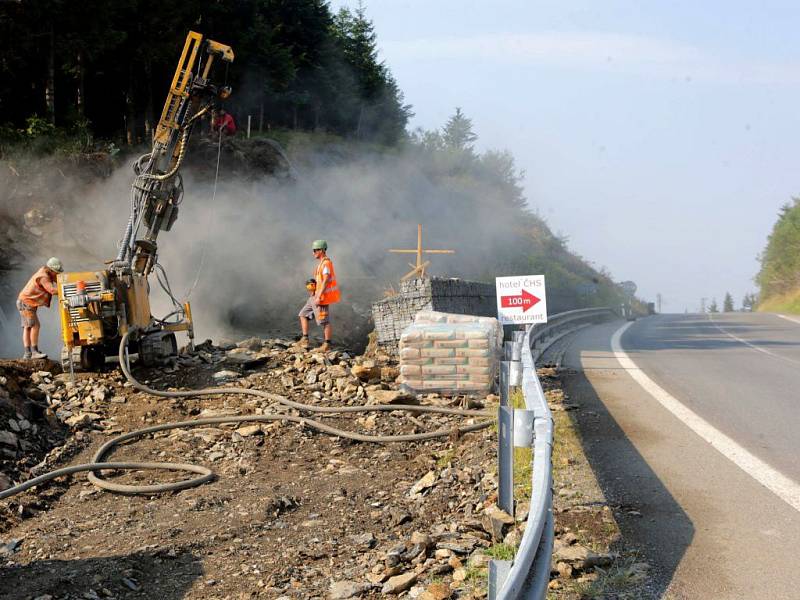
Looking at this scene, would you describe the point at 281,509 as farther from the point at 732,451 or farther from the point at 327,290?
the point at 327,290

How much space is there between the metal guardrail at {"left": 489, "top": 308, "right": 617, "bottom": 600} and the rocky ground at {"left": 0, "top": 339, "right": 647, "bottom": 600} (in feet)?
1.46

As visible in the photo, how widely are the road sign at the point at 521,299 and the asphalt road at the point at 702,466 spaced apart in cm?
135

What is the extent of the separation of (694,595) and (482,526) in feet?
5.12

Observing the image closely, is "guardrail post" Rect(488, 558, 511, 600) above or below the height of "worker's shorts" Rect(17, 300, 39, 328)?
below

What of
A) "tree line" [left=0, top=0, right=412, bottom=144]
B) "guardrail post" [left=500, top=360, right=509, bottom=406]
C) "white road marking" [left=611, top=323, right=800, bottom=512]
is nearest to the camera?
"white road marking" [left=611, top=323, right=800, bottom=512]

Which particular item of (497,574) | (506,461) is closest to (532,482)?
(506,461)

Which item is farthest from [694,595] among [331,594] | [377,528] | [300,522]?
[300,522]

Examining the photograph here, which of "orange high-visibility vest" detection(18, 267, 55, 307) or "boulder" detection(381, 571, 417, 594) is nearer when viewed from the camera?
"boulder" detection(381, 571, 417, 594)

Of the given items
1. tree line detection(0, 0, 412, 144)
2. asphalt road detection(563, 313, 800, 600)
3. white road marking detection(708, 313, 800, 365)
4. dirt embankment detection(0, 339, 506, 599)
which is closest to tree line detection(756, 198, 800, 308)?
tree line detection(0, 0, 412, 144)

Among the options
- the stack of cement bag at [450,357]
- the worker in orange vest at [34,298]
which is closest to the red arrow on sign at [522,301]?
the stack of cement bag at [450,357]

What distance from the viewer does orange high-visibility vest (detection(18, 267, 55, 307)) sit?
14.7m

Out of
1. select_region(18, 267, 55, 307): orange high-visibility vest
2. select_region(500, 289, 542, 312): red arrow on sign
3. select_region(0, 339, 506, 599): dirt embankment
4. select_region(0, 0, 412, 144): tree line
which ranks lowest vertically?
select_region(0, 339, 506, 599): dirt embankment

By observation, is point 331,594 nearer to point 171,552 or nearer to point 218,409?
point 171,552

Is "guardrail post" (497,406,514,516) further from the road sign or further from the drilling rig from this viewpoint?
the drilling rig
